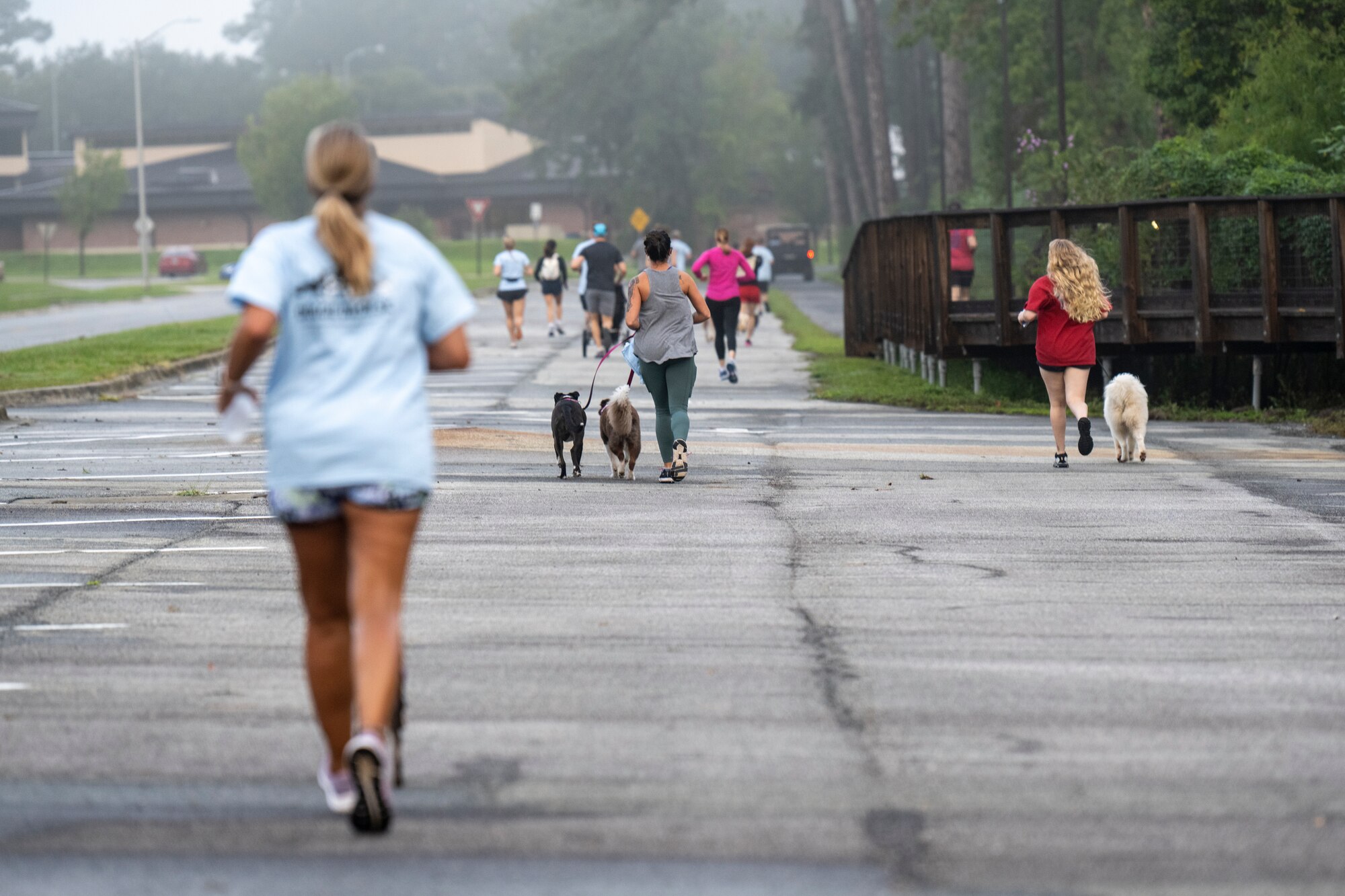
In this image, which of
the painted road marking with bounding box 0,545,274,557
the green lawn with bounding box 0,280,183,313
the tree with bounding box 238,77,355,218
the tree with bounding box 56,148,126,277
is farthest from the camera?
the tree with bounding box 56,148,126,277

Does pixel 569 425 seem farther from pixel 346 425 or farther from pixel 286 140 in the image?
pixel 286 140

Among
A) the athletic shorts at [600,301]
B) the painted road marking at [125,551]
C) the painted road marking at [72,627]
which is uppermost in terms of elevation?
the athletic shorts at [600,301]

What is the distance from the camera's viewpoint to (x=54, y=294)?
197 ft

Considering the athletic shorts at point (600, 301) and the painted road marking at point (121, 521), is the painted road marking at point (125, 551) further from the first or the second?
the athletic shorts at point (600, 301)

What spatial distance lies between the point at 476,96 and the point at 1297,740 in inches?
5788

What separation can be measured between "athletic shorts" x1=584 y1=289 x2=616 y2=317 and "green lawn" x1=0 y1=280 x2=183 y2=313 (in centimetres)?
2628

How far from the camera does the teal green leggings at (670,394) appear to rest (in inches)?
524

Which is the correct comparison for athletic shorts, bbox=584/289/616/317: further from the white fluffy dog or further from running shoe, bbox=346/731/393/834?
running shoe, bbox=346/731/393/834

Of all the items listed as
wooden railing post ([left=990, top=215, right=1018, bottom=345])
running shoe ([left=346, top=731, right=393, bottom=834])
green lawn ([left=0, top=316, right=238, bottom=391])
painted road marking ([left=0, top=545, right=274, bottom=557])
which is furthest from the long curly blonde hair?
green lawn ([left=0, top=316, right=238, bottom=391])

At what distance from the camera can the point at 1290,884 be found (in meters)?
4.59

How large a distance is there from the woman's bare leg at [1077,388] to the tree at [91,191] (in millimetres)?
82724

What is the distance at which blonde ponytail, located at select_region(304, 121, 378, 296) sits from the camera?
5.01 meters

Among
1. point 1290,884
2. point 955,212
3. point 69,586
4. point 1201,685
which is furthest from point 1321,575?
point 955,212

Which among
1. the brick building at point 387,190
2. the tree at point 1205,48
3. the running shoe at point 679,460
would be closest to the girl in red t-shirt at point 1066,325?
the running shoe at point 679,460
